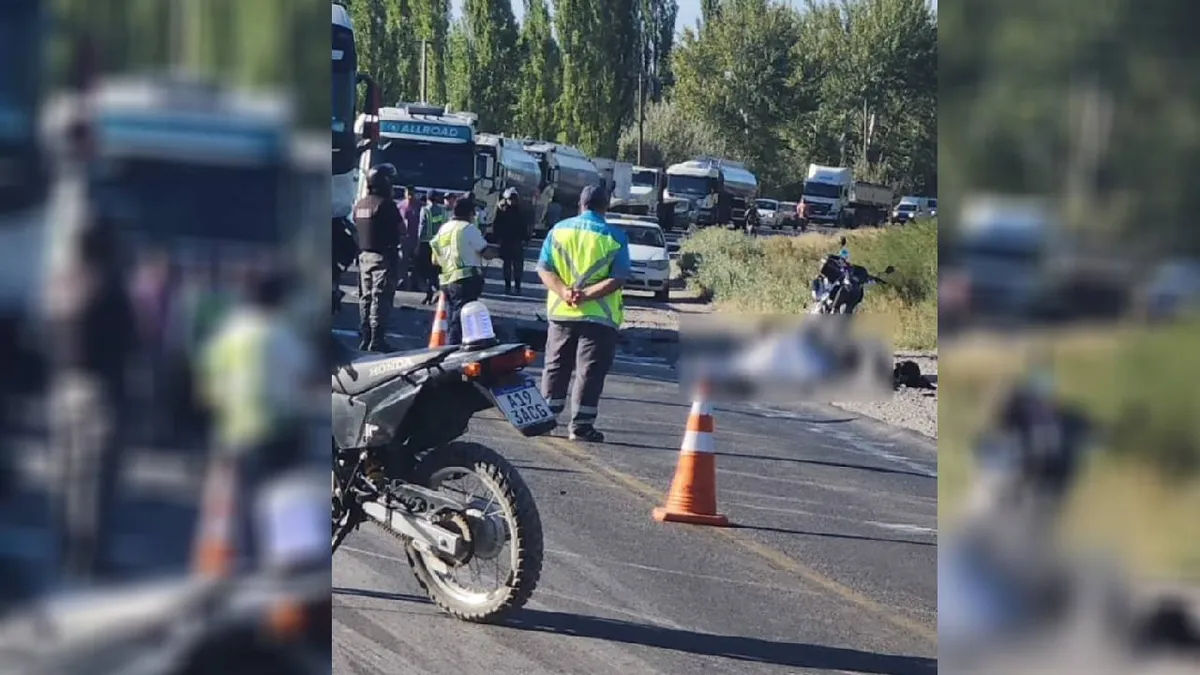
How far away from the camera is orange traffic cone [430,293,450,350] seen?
253 cm

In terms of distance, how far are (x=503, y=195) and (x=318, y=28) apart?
436 millimetres

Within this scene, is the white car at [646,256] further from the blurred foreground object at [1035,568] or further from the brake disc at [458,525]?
the brake disc at [458,525]

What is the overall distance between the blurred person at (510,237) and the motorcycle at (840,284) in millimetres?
441

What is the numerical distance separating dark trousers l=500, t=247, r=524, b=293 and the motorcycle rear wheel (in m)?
0.38

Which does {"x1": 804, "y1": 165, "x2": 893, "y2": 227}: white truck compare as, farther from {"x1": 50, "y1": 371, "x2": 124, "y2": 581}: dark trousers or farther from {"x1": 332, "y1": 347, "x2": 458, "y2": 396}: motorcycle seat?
{"x1": 50, "y1": 371, "x2": 124, "y2": 581}: dark trousers

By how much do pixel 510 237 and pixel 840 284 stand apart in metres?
0.52

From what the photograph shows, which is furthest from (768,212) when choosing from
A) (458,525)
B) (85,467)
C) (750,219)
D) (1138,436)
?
(458,525)

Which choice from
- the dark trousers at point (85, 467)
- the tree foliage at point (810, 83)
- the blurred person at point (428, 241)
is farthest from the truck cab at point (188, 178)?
the tree foliage at point (810, 83)

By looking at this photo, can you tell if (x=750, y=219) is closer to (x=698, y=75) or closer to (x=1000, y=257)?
(x=698, y=75)

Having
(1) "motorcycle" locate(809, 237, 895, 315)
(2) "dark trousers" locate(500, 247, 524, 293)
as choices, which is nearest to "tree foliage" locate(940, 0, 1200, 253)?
(1) "motorcycle" locate(809, 237, 895, 315)

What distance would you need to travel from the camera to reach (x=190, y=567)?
73.0 inches

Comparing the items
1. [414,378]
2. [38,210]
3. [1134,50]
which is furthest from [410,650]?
[1134,50]

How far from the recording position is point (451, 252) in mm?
2395

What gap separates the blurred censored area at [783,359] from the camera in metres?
2.09
